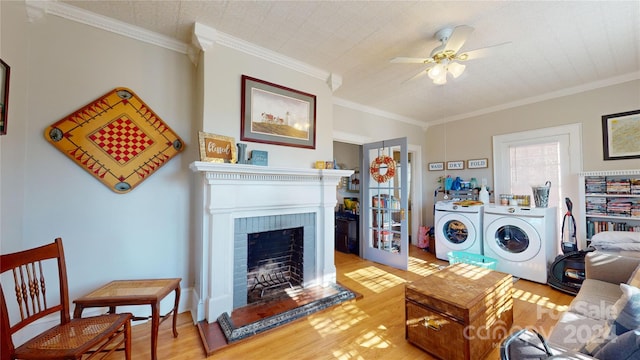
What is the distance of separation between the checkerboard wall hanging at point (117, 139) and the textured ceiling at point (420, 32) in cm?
71

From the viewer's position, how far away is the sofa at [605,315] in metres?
0.84

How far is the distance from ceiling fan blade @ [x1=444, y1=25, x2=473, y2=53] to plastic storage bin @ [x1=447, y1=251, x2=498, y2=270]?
2.61 m

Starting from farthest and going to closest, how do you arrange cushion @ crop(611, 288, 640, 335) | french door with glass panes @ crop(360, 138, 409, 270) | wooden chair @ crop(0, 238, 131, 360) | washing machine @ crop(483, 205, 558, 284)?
1. french door with glass panes @ crop(360, 138, 409, 270)
2. washing machine @ crop(483, 205, 558, 284)
3. wooden chair @ crop(0, 238, 131, 360)
4. cushion @ crop(611, 288, 640, 335)

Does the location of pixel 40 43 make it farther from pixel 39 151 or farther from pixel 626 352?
pixel 626 352

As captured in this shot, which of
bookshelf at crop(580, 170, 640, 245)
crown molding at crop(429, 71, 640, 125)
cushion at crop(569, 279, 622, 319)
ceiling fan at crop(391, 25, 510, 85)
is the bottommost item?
cushion at crop(569, 279, 622, 319)

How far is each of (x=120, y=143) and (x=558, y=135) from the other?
5.21 meters

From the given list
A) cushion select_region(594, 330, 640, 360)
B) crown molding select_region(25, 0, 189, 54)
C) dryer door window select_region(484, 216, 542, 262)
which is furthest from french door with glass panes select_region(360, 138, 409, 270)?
crown molding select_region(25, 0, 189, 54)

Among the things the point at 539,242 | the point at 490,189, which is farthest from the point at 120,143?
the point at 490,189

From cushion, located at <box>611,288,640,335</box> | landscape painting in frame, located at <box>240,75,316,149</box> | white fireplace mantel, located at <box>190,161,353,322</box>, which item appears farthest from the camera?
landscape painting in frame, located at <box>240,75,316,149</box>

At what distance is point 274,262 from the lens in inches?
103

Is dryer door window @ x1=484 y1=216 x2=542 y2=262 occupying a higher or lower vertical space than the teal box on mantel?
lower

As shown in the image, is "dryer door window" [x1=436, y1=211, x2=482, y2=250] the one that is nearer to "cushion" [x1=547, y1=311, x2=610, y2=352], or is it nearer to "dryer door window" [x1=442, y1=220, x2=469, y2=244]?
"dryer door window" [x1=442, y1=220, x2=469, y2=244]

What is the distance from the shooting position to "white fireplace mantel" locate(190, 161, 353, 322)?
6.62 ft

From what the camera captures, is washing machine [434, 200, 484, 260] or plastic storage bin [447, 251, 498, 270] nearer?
plastic storage bin [447, 251, 498, 270]
